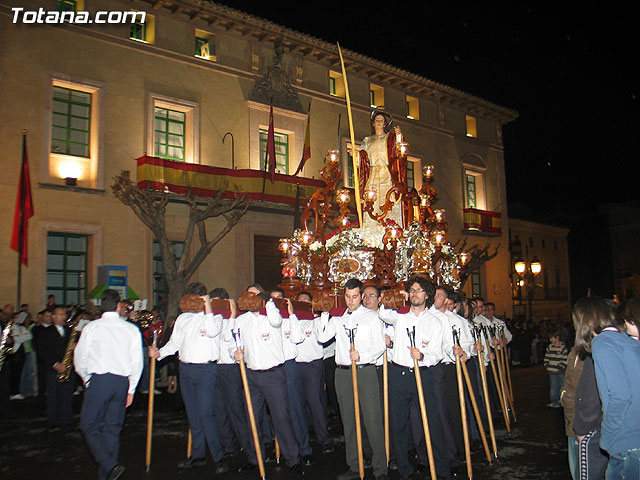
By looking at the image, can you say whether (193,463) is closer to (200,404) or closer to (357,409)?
(200,404)

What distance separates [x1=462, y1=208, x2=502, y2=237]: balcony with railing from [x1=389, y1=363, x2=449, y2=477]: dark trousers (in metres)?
22.7

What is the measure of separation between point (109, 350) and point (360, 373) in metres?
2.79

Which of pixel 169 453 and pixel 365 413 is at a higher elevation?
pixel 365 413

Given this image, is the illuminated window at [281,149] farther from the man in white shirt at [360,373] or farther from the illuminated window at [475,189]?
the man in white shirt at [360,373]

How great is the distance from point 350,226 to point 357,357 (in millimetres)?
4458

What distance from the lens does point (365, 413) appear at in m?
6.42

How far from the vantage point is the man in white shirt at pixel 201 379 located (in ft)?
22.8

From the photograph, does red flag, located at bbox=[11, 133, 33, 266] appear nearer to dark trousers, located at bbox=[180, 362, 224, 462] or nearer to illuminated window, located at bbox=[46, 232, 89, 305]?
illuminated window, located at bbox=[46, 232, 89, 305]

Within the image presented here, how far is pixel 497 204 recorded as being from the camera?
102 ft

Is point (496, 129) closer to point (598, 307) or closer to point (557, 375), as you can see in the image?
point (557, 375)

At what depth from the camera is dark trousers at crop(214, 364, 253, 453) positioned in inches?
291

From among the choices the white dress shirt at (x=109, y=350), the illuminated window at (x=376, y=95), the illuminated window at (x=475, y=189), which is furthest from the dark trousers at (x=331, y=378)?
the illuminated window at (x=475, y=189)

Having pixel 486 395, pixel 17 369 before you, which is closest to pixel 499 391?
pixel 486 395

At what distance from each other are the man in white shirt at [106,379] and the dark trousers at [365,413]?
92.9 inches
